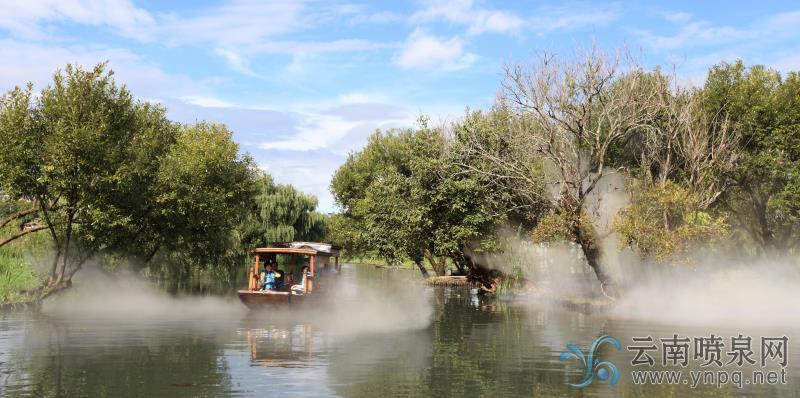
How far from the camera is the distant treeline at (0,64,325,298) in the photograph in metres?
30.6

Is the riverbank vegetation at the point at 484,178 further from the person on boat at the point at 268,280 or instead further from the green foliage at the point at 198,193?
the person on boat at the point at 268,280

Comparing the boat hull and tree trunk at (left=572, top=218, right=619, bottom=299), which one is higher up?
tree trunk at (left=572, top=218, right=619, bottom=299)

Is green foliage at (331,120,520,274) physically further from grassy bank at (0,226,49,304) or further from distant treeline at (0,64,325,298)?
grassy bank at (0,226,49,304)

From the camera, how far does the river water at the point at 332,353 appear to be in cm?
1634

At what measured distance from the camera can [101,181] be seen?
102 ft

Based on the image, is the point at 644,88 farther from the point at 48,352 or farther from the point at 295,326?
the point at 48,352

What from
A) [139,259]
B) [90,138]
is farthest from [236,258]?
[90,138]

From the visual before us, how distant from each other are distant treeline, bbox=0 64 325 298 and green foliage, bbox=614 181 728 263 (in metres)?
21.0

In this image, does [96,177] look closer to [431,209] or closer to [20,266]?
[20,266]

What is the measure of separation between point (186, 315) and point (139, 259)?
44.7 feet

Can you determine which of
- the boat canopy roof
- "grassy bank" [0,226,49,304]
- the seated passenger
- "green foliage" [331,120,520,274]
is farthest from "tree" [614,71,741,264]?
"grassy bank" [0,226,49,304]

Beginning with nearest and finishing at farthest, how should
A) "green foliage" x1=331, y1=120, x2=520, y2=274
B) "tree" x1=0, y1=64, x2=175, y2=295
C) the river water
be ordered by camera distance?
the river water < "tree" x1=0, y1=64, x2=175, y2=295 < "green foliage" x1=331, y1=120, x2=520, y2=274

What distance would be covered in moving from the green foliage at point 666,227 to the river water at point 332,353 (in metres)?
3.87

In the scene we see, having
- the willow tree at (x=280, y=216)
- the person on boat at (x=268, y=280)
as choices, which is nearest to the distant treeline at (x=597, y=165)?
the person on boat at (x=268, y=280)
